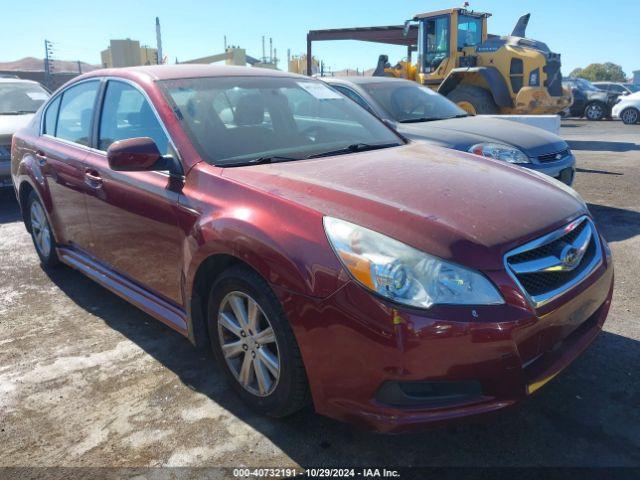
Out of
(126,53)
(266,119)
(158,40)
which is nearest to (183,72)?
(266,119)

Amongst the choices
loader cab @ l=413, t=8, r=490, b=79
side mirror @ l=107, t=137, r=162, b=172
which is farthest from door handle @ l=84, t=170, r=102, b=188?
loader cab @ l=413, t=8, r=490, b=79

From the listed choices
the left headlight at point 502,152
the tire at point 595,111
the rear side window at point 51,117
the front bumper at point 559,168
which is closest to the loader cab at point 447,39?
the front bumper at point 559,168

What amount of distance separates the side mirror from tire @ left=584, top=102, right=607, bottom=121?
2358cm

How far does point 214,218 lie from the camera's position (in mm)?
2557

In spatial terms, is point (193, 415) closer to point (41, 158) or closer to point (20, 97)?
point (41, 158)

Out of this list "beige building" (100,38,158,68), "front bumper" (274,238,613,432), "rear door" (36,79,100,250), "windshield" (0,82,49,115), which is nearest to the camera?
"front bumper" (274,238,613,432)

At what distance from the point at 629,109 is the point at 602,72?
7452cm

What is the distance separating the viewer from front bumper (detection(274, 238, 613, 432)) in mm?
1983

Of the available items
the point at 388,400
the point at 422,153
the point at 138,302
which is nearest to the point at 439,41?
the point at 422,153

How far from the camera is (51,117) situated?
4469 millimetres

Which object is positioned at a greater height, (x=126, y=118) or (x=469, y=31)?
(x=469, y=31)

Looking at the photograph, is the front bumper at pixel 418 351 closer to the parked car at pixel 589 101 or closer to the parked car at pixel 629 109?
the parked car at pixel 629 109

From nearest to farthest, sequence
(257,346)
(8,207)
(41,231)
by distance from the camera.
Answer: (257,346)
(41,231)
(8,207)

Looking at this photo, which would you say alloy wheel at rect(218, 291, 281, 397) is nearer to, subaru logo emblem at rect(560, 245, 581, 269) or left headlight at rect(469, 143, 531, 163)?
subaru logo emblem at rect(560, 245, 581, 269)
